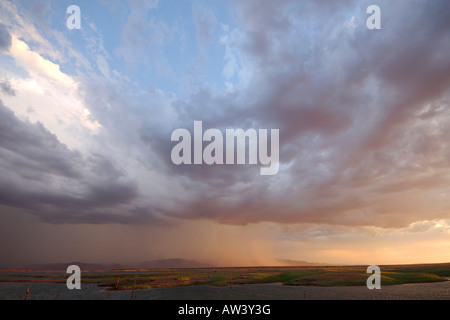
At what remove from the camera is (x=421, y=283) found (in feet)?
285

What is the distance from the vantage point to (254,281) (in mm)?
104062

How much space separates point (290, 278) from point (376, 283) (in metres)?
35.9
